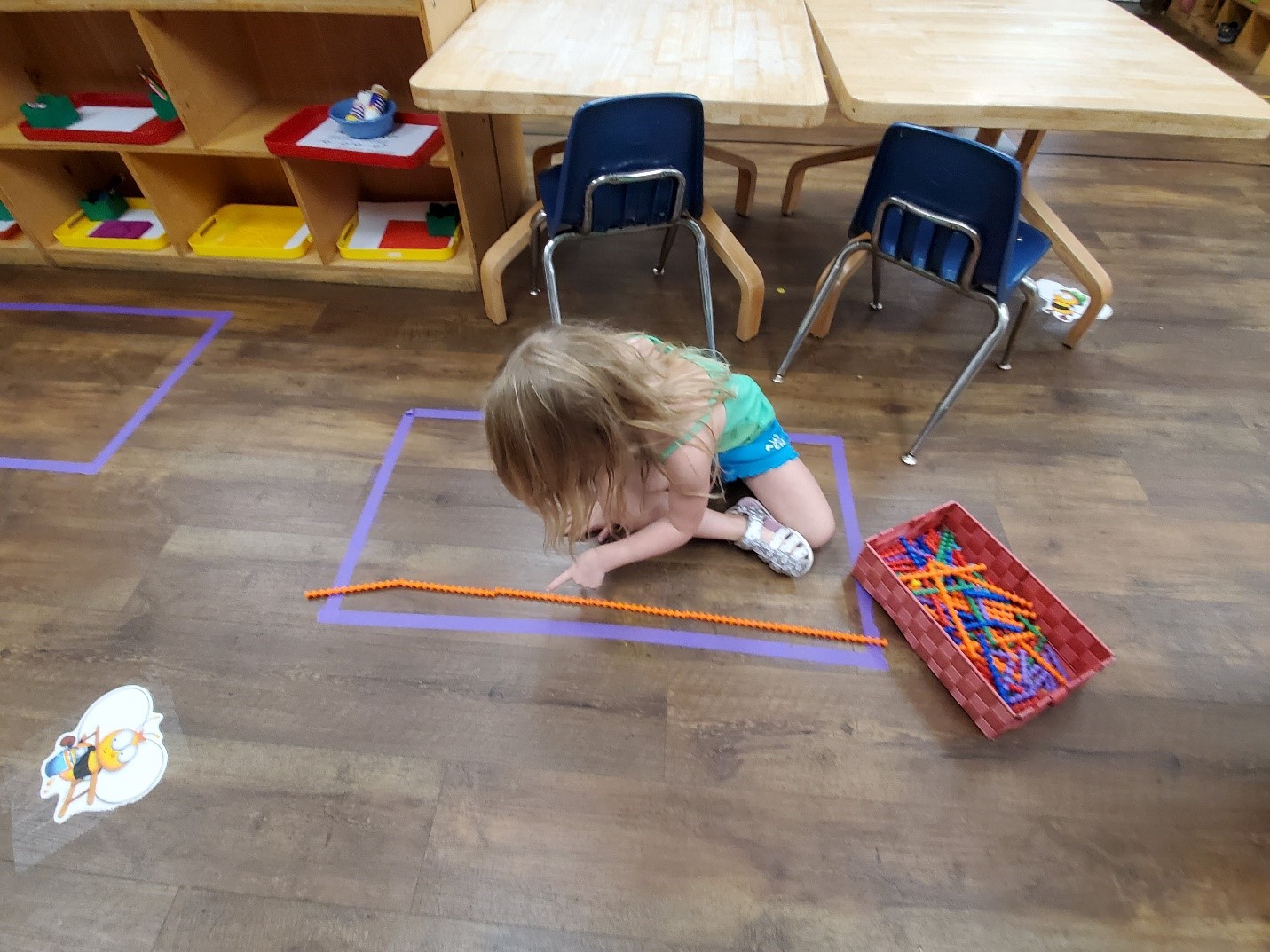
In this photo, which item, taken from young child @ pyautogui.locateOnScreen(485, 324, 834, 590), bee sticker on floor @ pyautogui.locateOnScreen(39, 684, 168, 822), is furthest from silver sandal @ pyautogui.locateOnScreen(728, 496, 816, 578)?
bee sticker on floor @ pyautogui.locateOnScreen(39, 684, 168, 822)

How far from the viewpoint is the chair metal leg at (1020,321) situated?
164cm

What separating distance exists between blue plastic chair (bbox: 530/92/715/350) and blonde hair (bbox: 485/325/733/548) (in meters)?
Answer: 0.58

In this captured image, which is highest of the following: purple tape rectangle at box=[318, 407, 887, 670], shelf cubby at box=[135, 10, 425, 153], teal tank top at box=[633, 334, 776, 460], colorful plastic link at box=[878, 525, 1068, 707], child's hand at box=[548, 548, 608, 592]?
shelf cubby at box=[135, 10, 425, 153]

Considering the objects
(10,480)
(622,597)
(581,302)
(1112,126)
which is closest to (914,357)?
(1112,126)

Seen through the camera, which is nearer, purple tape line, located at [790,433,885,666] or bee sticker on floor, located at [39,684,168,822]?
bee sticker on floor, located at [39,684,168,822]

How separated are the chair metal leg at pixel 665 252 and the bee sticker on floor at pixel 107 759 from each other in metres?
1.66

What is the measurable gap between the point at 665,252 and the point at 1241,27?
3.97 m

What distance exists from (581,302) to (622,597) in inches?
40.5

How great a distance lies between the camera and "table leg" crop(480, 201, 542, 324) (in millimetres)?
1778

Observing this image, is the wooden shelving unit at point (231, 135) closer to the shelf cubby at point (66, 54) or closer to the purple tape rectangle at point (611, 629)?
the shelf cubby at point (66, 54)

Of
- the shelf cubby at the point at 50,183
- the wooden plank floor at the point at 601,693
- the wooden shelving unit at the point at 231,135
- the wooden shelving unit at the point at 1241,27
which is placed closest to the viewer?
the wooden plank floor at the point at 601,693

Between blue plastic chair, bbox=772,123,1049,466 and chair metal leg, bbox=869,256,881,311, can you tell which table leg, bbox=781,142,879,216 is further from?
blue plastic chair, bbox=772,123,1049,466

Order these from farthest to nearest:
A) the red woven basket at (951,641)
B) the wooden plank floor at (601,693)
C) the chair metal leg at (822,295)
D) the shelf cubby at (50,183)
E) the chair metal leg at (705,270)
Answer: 1. the shelf cubby at (50,183)
2. the chair metal leg at (705,270)
3. the chair metal leg at (822,295)
4. the red woven basket at (951,641)
5. the wooden plank floor at (601,693)

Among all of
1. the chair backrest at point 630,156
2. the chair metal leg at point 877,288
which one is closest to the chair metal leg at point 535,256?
the chair backrest at point 630,156
